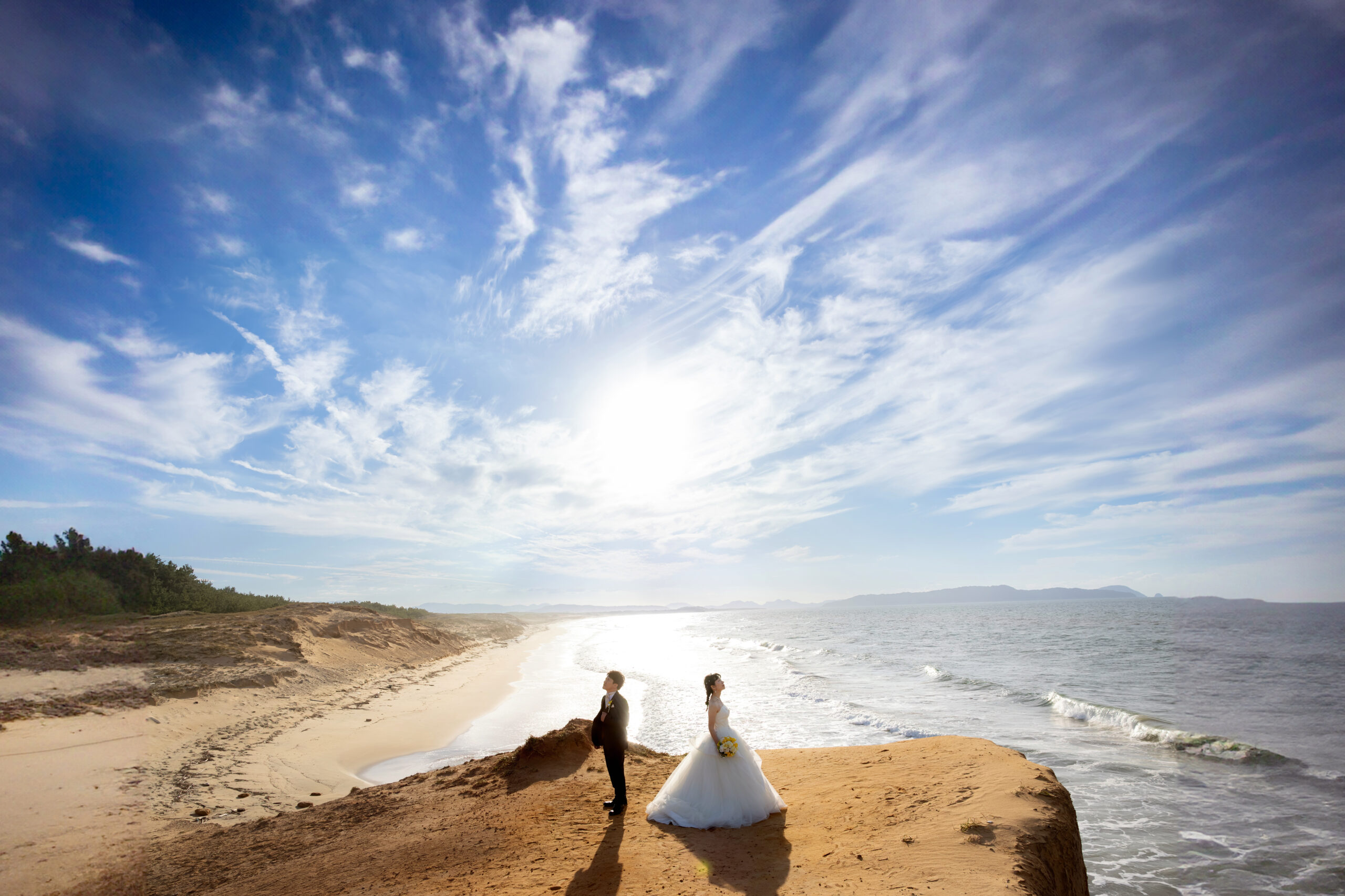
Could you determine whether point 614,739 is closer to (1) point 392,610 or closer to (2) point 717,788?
(2) point 717,788

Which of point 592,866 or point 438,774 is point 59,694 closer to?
point 438,774

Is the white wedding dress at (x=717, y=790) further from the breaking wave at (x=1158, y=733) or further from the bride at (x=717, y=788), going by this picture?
the breaking wave at (x=1158, y=733)

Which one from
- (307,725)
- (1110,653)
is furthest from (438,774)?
(1110,653)

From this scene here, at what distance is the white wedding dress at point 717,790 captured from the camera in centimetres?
661

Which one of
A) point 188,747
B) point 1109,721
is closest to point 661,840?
point 188,747

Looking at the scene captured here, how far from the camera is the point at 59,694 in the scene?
Answer: 1354 centimetres

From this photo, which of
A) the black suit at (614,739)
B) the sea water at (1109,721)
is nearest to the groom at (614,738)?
the black suit at (614,739)

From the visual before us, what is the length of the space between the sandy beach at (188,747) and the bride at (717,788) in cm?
618

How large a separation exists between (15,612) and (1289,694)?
50939 millimetres

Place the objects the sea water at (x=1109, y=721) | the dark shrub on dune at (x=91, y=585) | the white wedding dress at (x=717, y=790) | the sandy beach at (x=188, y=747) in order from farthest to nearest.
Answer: the dark shrub on dune at (x=91, y=585) < the sea water at (x=1109, y=721) < the sandy beach at (x=188, y=747) < the white wedding dress at (x=717, y=790)

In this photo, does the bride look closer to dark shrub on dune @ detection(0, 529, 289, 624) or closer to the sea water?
the sea water

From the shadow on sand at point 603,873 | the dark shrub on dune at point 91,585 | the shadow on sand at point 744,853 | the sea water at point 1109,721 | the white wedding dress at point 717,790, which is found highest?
the dark shrub on dune at point 91,585

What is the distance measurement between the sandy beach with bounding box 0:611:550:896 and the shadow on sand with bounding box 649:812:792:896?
21.9 feet

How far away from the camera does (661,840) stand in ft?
20.5
